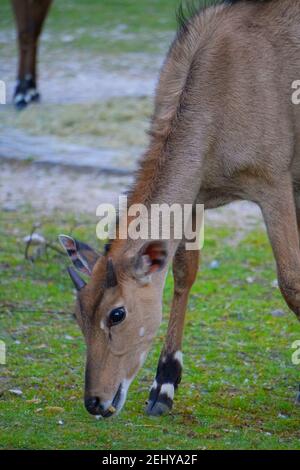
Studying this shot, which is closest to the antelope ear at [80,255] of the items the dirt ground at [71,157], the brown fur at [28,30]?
the dirt ground at [71,157]

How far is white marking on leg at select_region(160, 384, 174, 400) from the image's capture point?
295 inches

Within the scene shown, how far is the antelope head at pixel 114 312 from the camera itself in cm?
642

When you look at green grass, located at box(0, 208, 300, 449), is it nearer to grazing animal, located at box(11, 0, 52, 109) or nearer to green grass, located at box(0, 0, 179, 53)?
grazing animal, located at box(11, 0, 52, 109)

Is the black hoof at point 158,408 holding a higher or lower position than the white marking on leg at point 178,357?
lower

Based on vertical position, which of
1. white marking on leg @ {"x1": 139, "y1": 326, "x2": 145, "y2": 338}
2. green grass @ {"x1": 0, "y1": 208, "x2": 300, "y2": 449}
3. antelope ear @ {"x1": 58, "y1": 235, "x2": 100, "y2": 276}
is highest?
antelope ear @ {"x1": 58, "y1": 235, "x2": 100, "y2": 276}

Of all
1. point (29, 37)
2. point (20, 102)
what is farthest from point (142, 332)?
point (29, 37)

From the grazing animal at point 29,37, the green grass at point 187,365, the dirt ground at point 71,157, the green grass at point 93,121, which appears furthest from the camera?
the grazing animal at point 29,37

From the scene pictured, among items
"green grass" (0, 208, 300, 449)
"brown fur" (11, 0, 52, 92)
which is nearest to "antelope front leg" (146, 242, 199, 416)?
"green grass" (0, 208, 300, 449)

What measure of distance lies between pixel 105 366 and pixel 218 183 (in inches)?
59.4

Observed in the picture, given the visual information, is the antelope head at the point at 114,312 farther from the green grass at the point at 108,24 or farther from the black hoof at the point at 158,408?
the green grass at the point at 108,24

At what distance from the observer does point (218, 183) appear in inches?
283

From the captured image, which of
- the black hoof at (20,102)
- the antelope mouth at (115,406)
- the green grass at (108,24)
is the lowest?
the green grass at (108,24)

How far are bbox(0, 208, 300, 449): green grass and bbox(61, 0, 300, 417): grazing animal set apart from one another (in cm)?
37

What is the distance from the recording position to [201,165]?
23.2ft
